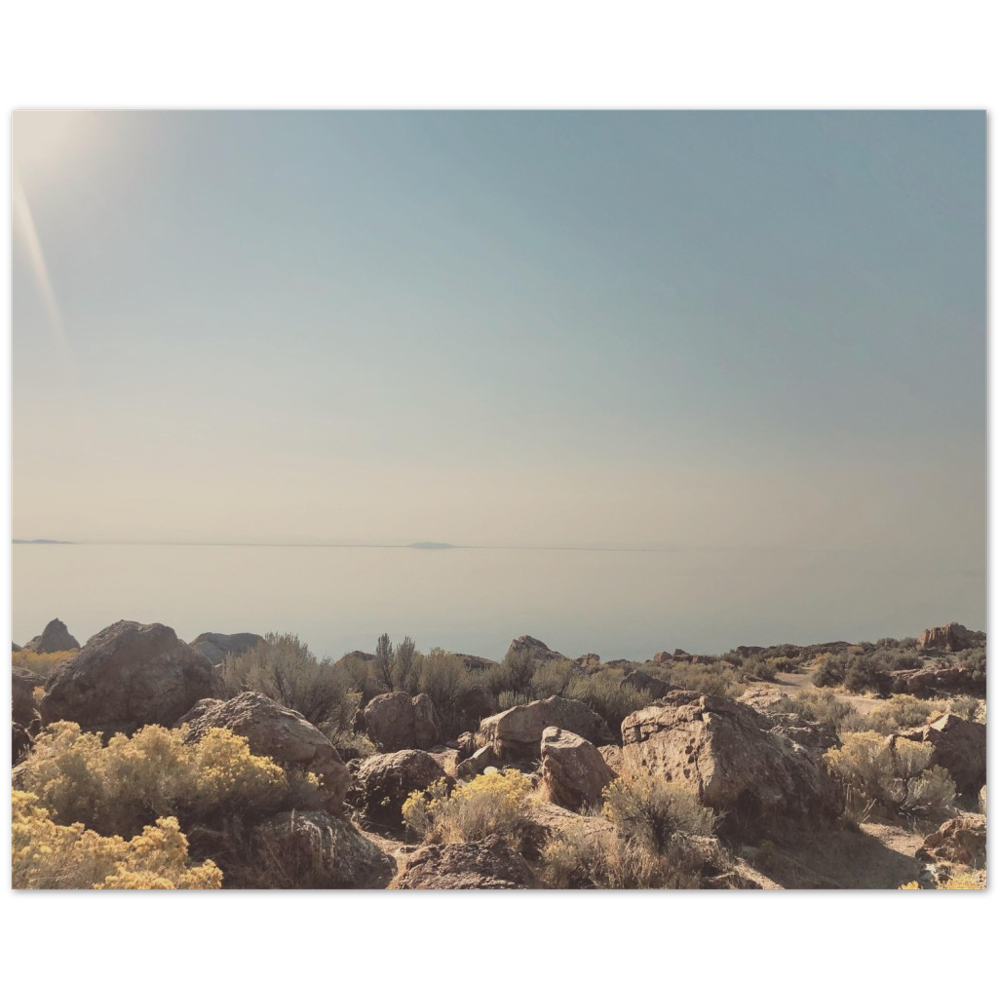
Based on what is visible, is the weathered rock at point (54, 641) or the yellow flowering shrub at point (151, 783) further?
the weathered rock at point (54, 641)

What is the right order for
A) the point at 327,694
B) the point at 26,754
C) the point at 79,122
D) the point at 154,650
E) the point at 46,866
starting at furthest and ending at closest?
the point at 327,694, the point at 154,650, the point at 26,754, the point at 79,122, the point at 46,866

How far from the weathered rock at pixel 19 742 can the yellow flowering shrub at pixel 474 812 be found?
3.40 metres

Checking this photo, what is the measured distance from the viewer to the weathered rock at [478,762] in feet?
22.3

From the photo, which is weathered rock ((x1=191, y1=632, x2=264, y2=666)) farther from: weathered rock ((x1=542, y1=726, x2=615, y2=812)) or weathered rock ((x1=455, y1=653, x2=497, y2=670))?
weathered rock ((x1=542, y1=726, x2=615, y2=812))

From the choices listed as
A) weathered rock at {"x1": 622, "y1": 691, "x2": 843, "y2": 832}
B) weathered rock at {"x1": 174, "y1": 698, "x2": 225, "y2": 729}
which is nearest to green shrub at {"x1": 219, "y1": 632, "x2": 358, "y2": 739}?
weathered rock at {"x1": 174, "y1": 698, "x2": 225, "y2": 729}

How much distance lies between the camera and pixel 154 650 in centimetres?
675

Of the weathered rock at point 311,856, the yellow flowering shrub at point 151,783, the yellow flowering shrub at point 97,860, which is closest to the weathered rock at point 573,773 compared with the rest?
the weathered rock at point 311,856

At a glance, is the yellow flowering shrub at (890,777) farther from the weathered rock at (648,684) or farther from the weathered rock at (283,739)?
the weathered rock at (283,739)

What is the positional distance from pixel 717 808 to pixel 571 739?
128cm

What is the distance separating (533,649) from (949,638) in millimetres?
10667

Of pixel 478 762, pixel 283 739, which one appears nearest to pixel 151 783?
Result: pixel 283 739
